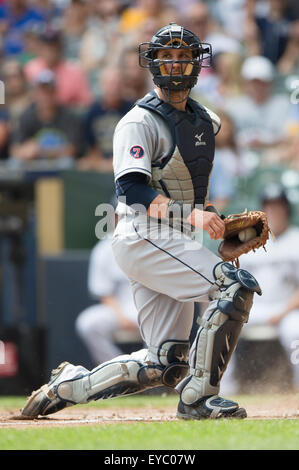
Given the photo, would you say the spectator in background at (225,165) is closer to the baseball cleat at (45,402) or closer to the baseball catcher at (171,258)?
the baseball catcher at (171,258)

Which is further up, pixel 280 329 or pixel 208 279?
pixel 208 279

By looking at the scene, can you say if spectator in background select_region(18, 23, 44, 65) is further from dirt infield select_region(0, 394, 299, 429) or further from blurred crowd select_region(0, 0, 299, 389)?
dirt infield select_region(0, 394, 299, 429)

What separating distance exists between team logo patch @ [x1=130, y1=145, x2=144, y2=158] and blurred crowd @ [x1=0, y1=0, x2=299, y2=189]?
160 inches

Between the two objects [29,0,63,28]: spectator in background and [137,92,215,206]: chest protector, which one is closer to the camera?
[137,92,215,206]: chest protector

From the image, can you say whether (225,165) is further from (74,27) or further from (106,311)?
(74,27)

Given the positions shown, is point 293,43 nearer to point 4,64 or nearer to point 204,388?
point 4,64

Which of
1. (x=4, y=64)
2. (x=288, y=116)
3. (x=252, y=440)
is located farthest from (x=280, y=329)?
(x=4, y=64)

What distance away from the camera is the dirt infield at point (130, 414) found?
4934mm

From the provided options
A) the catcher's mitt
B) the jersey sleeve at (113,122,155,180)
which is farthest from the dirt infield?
the jersey sleeve at (113,122,155,180)

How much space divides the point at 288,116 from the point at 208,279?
5063 mm

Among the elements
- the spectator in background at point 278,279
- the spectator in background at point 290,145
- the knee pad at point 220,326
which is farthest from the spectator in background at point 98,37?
the knee pad at point 220,326

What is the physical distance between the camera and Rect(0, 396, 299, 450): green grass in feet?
12.5

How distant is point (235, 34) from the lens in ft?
34.5

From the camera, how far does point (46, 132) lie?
9.32m
